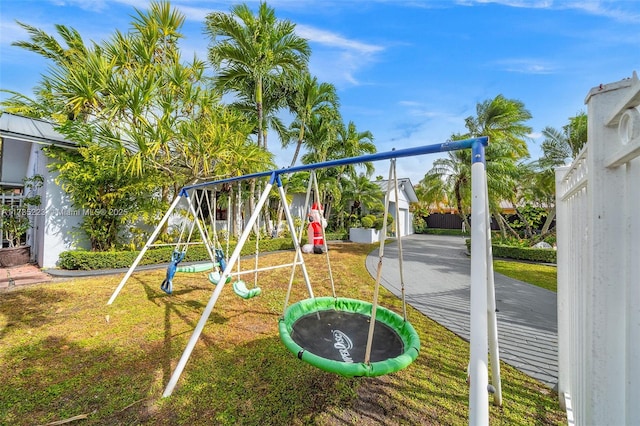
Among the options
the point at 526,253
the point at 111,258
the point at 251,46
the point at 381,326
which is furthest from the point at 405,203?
the point at 381,326

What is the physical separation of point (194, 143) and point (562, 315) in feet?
29.3

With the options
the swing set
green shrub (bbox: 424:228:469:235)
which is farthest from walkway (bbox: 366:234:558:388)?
green shrub (bbox: 424:228:469:235)

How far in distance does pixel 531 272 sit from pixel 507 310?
5.08m

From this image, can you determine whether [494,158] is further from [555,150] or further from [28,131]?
[28,131]

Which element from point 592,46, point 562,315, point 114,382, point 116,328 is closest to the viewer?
point 562,315

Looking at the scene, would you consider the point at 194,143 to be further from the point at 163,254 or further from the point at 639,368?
the point at 639,368

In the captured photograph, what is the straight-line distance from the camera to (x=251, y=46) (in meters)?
11.1

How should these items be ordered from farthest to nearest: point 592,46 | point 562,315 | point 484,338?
1. point 592,46
2. point 562,315
3. point 484,338

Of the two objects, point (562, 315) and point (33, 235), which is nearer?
point (562, 315)

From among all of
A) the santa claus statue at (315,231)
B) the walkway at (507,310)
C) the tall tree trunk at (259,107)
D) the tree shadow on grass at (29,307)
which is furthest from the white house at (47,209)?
the walkway at (507,310)

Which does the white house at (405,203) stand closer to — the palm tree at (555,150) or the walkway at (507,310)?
the palm tree at (555,150)

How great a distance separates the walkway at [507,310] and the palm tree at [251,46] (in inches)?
389

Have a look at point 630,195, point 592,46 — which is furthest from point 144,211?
point 592,46

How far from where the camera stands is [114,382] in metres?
3.01
